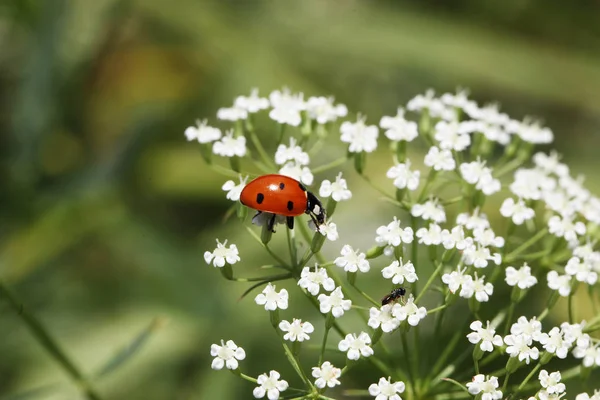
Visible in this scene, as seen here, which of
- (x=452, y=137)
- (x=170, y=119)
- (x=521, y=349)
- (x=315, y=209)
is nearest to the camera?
(x=521, y=349)

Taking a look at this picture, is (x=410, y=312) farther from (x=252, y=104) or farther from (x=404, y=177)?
(x=252, y=104)

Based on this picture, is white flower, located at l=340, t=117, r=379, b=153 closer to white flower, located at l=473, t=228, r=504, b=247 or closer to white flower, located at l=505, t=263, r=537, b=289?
white flower, located at l=473, t=228, r=504, b=247

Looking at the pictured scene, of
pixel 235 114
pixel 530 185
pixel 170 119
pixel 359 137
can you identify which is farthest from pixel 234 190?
pixel 170 119

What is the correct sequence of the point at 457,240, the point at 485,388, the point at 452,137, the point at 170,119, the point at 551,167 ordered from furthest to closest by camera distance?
the point at 170,119
the point at 551,167
the point at 452,137
the point at 457,240
the point at 485,388

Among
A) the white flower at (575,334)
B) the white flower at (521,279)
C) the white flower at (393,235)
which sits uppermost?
the white flower at (393,235)

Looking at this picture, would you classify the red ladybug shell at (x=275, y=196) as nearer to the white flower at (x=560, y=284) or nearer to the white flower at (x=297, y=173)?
the white flower at (x=297, y=173)

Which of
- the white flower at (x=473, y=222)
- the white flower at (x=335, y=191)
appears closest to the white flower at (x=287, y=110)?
the white flower at (x=335, y=191)

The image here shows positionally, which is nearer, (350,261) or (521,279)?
(350,261)
